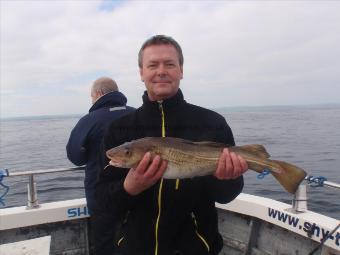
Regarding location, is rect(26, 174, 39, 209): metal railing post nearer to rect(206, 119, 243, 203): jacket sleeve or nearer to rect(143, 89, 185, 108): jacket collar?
rect(143, 89, 185, 108): jacket collar

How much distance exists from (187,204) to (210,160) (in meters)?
0.42

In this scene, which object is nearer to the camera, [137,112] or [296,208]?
[137,112]

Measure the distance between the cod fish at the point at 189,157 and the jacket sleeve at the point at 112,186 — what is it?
0.76 feet

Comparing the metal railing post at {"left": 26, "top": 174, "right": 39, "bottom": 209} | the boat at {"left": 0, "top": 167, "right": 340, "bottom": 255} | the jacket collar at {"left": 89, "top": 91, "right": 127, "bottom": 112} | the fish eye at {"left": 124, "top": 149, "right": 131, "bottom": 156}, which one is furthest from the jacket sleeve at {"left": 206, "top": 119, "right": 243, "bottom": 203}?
the metal railing post at {"left": 26, "top": 174, "right": 39, "bottom": 209}

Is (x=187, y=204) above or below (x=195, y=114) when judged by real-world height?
below

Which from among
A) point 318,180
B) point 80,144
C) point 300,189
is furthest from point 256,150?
point 80,144

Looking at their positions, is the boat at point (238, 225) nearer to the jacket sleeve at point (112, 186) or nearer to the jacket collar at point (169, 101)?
the jacket sleeve at point (112, 186)

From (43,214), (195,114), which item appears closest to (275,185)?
(43,214)

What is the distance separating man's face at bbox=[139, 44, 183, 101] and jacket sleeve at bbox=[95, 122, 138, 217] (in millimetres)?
532

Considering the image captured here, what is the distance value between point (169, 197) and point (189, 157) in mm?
376

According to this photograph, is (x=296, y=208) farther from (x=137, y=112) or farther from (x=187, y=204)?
(x=137, y=112)

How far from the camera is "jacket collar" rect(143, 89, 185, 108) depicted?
10.3 ft

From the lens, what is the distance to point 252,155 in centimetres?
323

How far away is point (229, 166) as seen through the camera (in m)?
2.95
